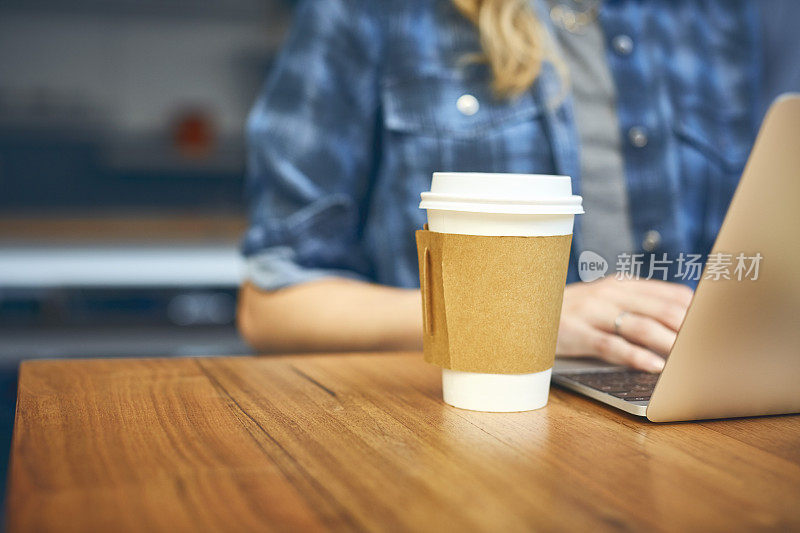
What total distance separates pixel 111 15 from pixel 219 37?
1.93ft

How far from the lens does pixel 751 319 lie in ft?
1.65

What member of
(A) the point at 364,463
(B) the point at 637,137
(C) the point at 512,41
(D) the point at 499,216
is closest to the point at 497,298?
(D) the point at 499,216

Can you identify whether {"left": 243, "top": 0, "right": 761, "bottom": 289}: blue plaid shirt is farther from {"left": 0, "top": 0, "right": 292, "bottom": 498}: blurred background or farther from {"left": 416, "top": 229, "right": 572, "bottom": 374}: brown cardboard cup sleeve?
{"left": 0, "top": 0, "right": 292, "bottom": 498}: blurred background

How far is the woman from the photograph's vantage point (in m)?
1.09

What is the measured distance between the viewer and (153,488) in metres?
0.37

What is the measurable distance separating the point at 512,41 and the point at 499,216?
0.63m

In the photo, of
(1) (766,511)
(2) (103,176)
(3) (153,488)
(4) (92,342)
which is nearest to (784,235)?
(1) (766,511)

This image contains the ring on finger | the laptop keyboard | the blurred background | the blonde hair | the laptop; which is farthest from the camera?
the blurred background

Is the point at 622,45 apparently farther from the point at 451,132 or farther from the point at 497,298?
the point at 497,298

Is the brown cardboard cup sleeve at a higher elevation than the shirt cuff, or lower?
higher

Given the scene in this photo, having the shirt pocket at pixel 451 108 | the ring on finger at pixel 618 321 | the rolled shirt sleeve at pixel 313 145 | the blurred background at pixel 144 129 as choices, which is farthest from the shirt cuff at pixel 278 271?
the blurred background at pixel 144 129

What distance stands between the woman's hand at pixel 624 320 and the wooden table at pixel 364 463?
0.10m

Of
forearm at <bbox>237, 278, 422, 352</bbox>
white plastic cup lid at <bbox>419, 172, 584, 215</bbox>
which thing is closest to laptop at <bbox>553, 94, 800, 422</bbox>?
white plastic cup lid at <bbox>419, 172, 584, 215</bbox>

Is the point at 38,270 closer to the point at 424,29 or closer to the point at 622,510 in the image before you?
the point at 424,29
